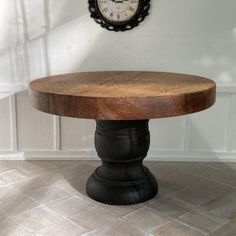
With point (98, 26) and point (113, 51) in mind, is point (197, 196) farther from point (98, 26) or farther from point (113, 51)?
point (98, 26)

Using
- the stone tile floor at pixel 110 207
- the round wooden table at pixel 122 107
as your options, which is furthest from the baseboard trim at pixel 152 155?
the round wooden table at pixel 122 107

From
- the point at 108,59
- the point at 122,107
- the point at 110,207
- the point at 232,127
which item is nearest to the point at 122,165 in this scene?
the point at 110,207

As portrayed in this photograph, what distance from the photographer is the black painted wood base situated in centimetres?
243

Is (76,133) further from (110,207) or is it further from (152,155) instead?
(110,207)

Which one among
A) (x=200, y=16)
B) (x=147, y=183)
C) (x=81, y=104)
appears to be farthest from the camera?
(x=200, y=16)

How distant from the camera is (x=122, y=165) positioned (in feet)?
8.30

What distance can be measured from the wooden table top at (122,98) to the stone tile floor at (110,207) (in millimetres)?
703

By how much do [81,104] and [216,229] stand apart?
3.58 feet

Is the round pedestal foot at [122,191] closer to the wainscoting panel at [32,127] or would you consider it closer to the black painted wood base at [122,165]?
the black painted wood base at [122,165]

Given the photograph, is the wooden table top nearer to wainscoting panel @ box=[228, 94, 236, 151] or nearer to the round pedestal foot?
the round pedestal foot

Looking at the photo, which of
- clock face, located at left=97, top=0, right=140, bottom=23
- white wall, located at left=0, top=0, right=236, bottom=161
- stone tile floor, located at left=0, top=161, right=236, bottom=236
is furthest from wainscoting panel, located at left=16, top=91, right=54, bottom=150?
clock face, located at left=97, top=0, right=140, bottom=23

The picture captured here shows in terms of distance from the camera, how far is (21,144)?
3348 mm

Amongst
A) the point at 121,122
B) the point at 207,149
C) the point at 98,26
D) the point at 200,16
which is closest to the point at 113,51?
the point at 98,26

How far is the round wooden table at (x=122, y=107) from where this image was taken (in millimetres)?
1942
